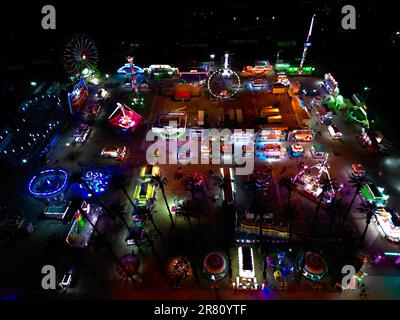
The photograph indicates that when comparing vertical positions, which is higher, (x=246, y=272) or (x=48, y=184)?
(x=48, y=184)

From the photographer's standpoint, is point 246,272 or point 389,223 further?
point 389,223

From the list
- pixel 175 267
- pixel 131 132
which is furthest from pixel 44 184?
pixel 175 267

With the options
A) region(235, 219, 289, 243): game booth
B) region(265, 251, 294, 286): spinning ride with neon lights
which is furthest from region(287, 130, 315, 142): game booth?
region(265, 251, 294, 286): spinning ride with neon lights

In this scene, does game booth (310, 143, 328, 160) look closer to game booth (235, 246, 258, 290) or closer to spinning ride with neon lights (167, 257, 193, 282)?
game booth (235, 246, 258, 290)

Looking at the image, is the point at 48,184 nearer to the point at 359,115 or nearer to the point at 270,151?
the point at 270,151

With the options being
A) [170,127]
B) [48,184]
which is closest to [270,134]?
[170,127]

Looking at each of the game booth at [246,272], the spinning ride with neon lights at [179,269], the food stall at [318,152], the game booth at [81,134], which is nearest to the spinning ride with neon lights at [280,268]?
the game booth at [246,272]
